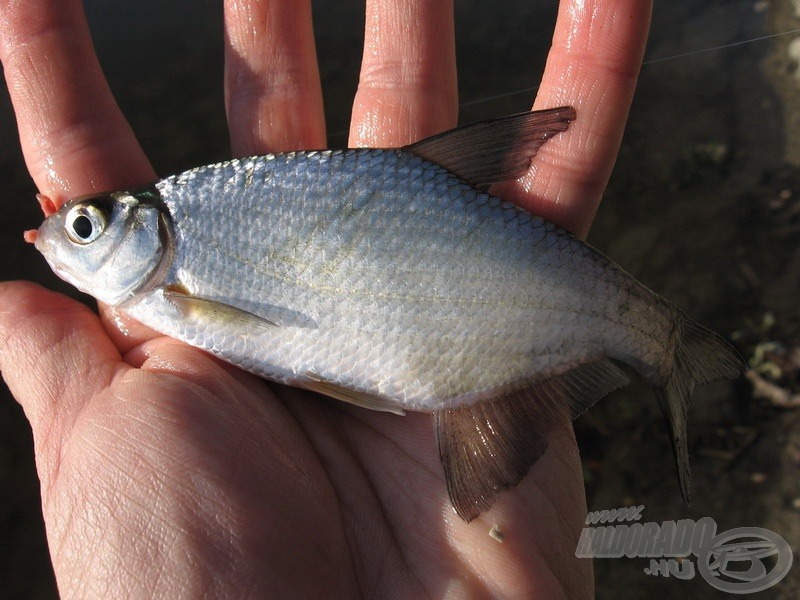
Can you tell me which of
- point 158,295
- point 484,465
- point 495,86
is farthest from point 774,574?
point 495,86

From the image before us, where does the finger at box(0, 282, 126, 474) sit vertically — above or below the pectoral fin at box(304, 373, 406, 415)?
above

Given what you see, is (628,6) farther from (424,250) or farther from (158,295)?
(158,295)

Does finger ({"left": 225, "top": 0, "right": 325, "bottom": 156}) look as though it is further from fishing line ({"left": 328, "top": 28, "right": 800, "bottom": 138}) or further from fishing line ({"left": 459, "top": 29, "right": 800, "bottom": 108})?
fishing line ({"left": 459, "top": 29, "right": 800, "bottom": 108})

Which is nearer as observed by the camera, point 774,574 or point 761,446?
point 774,574

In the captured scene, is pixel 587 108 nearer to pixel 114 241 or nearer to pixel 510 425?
pixel 510 425

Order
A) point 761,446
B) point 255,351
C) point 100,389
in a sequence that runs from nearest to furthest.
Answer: point 100,389 < point 255,351 < point 761,446

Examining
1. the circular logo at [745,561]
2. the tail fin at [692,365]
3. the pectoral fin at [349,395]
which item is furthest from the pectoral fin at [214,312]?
the circular logo at [745,561]

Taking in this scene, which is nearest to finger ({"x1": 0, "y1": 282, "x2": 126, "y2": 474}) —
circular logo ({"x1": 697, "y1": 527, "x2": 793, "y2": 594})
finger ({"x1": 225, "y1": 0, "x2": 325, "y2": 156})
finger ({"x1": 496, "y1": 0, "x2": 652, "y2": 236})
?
finger ({"x1": 225, "y1": 0, "x2": 325, "y2": 156})
